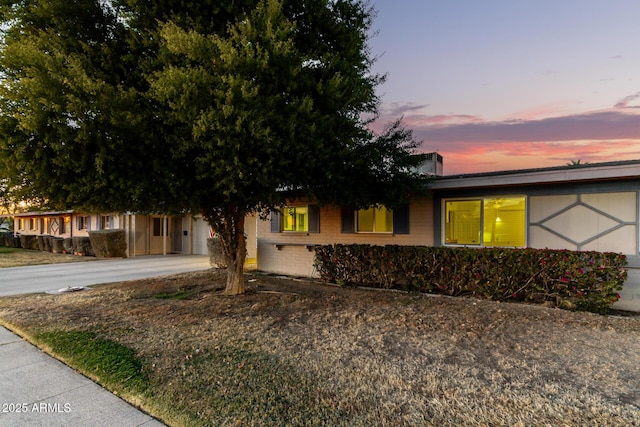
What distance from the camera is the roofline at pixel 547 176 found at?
6.21m

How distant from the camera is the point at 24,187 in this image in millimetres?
5395

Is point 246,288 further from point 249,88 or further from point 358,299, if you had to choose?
point 249,88

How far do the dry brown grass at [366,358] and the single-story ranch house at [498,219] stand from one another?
1780mm

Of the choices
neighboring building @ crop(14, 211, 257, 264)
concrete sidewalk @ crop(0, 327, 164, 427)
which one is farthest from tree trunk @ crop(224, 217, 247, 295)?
neighboring building @ crop(14, 211, 257, 264)

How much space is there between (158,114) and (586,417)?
6.06 metres

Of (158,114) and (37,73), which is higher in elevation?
(37,73)

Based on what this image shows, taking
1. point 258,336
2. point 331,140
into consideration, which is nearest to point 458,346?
point 258,336

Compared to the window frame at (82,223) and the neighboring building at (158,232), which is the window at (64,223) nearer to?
the window frame at (82,223)

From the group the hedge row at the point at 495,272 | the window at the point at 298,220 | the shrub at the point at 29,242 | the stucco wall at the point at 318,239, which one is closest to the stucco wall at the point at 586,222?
the hedge row at the point at 495,272

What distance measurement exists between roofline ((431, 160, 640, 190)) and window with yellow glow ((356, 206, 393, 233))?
1.66 meters

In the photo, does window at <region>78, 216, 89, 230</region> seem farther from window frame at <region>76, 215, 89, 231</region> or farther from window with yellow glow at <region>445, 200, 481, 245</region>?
window with yellow glow at <region>445, 200, 481, 245</region>

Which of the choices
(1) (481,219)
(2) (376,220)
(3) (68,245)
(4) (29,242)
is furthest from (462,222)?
(4) (29,242)

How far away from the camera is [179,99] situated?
4691 millimetres

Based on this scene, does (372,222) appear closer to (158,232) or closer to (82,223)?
(158,232)
